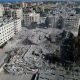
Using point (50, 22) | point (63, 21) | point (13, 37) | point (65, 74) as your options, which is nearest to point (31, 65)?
point (65, 74)

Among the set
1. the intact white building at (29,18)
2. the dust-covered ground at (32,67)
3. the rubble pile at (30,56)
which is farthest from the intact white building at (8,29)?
the intact white building at (29,18)

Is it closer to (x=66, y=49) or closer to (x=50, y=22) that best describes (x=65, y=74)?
(x=66, y=49)

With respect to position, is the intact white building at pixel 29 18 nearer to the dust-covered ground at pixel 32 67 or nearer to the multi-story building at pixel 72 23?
the multi-story building at pixel 72 23

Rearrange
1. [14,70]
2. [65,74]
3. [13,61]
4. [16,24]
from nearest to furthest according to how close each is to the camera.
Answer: [65,74] → [14,70] → [13,61] → [16,24]

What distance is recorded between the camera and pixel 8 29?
16.5 meters

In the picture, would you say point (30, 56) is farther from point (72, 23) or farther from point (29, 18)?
point (29, 18)

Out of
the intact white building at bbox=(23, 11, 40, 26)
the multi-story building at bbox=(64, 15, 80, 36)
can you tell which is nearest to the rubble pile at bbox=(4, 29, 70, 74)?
the multi-story building at bbox=(64, 15, 80, 36)

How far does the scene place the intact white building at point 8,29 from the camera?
15.4 m

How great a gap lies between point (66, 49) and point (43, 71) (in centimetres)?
433

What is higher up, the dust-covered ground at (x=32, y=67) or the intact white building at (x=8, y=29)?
the intact white building at (x=8, y=29)

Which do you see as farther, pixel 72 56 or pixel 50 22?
pixel 50 22

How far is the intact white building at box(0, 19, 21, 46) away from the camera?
1540cm

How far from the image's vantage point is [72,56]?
39.8 ft

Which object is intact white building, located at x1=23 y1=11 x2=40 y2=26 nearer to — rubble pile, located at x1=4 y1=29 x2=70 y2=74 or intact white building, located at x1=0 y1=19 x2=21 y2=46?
intact white building, located at x1=0 y1=19 x2=21 y2=46
